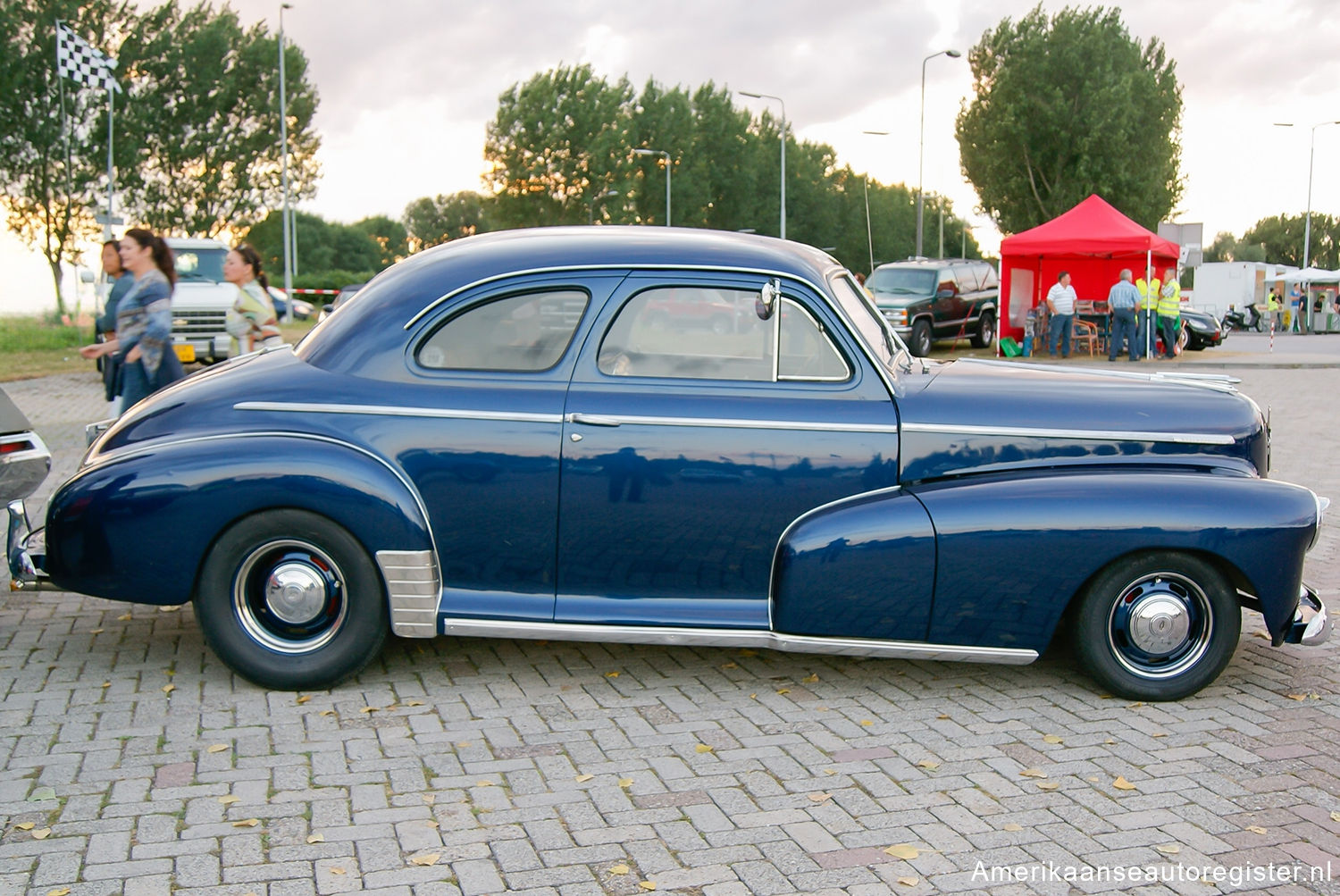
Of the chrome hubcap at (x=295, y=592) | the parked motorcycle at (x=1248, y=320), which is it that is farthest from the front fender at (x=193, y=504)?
the parked motorcycle at (x=1248, y=320)

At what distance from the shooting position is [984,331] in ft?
84.6

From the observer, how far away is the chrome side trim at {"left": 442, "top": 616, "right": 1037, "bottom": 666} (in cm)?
444

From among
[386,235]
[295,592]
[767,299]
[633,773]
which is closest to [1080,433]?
[767,299]

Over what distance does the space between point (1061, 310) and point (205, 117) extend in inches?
1406

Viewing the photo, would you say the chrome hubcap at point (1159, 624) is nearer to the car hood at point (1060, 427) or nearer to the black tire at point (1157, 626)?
the black tire at point (1157, 626)

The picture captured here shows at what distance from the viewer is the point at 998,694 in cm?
467

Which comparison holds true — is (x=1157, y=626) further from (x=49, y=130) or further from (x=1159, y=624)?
(x=49, y=130)

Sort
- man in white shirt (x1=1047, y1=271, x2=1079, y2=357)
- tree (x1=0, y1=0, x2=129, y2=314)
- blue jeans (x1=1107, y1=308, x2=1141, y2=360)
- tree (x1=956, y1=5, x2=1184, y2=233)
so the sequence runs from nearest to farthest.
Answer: blue jeans (x1=1107, y1=308, x2=1141, y2=360) → man in white shirt (x1=1047, y1=271, x2=1079, y2=357) → tree (x1=0, y1=0, x2=129, y2=314) → tree (x1=956, y1=5, x2=1184, y2=233)

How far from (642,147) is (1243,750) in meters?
69.5

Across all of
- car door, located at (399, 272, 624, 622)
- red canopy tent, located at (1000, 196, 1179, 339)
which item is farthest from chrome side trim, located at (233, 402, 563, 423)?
red canopy tent, located at (1000, 196, 1179, 339)

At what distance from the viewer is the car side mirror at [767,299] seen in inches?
179

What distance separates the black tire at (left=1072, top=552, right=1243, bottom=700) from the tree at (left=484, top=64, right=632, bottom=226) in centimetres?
6158

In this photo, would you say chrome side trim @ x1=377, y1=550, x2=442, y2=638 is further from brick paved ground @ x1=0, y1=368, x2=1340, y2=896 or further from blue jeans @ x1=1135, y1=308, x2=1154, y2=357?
blue jeans @ x1=1135, y1=308, x2=1154, y2=357

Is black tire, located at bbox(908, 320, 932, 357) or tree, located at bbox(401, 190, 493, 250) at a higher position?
tree, located at bbox(401, 190, 493, 250)
